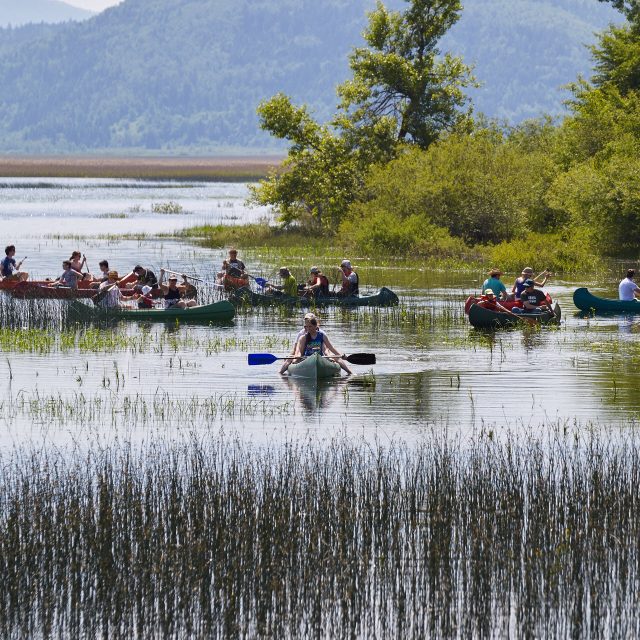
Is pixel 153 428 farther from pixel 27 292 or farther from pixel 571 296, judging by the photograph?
pixel 571 296

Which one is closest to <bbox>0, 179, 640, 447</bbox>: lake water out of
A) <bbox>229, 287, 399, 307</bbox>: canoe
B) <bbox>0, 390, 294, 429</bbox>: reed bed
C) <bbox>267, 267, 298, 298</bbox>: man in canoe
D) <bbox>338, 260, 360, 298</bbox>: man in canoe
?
<bbox>0, 390, 294, 429</bbox>: reed bed

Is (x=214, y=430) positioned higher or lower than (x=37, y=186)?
lower

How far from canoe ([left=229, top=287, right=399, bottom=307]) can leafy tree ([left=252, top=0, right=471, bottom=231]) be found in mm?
28585

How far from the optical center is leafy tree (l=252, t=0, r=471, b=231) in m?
65.1

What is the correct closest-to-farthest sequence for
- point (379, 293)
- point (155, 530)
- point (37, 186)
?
1. point (155, 530)
2. point (379, 293)
3. point (37, 186)

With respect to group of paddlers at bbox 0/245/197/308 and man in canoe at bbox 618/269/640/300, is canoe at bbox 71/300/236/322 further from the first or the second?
man in canoe at bbox 618/269/640/300

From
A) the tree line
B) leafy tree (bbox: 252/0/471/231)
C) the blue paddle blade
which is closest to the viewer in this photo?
the blue paddle blade

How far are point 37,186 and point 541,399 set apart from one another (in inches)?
5519

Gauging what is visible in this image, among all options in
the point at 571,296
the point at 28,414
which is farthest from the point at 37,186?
the point at 28,414

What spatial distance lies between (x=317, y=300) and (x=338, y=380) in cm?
1210

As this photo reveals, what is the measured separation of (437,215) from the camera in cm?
5850

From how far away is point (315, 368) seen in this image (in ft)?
78.0

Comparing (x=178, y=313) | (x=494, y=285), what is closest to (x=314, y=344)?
(x=178, y=313)

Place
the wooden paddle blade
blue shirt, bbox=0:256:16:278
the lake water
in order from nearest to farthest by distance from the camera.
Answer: the lake water < the wooden paddle blade < blue shirt, bbox=0:256:16:278
